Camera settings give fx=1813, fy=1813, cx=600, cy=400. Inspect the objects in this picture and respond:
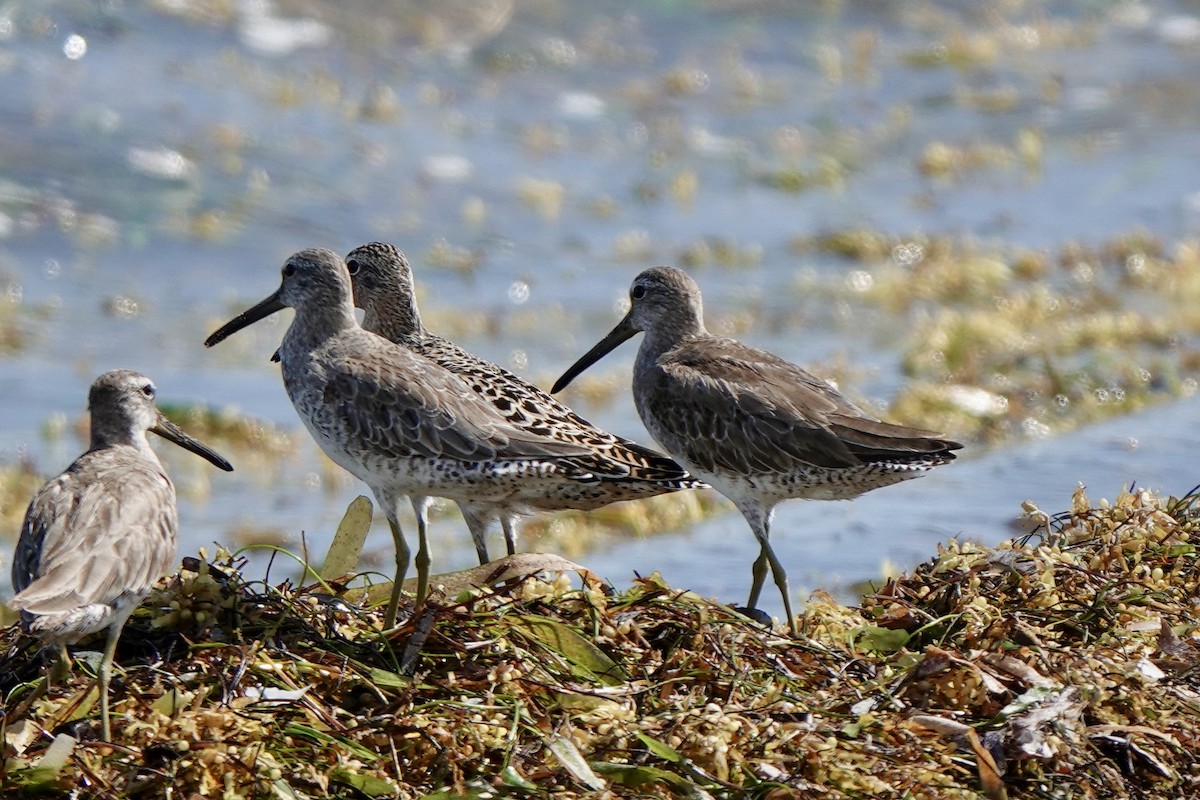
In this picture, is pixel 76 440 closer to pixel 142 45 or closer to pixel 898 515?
pixel 898 515

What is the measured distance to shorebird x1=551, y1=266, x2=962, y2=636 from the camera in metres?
6.09

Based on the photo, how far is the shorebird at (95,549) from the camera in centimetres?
454

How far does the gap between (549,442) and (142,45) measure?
12541mm

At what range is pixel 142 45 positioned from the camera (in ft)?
56.5

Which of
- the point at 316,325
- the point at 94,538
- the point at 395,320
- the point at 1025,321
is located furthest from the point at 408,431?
the point at 1025,321

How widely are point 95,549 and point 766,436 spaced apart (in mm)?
2375

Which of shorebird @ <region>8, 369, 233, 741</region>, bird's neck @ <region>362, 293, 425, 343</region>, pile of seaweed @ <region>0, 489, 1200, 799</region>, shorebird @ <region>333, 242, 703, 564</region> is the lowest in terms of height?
pile of seaweed @ <region>0, 489, 1200, 799</region>

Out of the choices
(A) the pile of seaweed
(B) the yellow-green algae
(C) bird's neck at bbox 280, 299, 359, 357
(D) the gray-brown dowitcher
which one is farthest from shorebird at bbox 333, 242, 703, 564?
(B) the yellow-green algae

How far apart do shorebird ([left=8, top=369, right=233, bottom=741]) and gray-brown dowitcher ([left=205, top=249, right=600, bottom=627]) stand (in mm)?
587

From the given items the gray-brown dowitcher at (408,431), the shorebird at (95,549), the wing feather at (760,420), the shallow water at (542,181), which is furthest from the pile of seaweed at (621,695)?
the shallow water at (542,181)

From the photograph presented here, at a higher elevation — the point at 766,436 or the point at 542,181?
the point at 542,181

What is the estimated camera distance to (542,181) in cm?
1636

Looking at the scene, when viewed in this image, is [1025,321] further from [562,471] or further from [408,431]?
[408,431]

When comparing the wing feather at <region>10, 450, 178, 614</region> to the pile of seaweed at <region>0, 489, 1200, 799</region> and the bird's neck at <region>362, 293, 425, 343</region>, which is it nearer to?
the pile of seaweed at <region>0, 489, 1200, 799</region>
